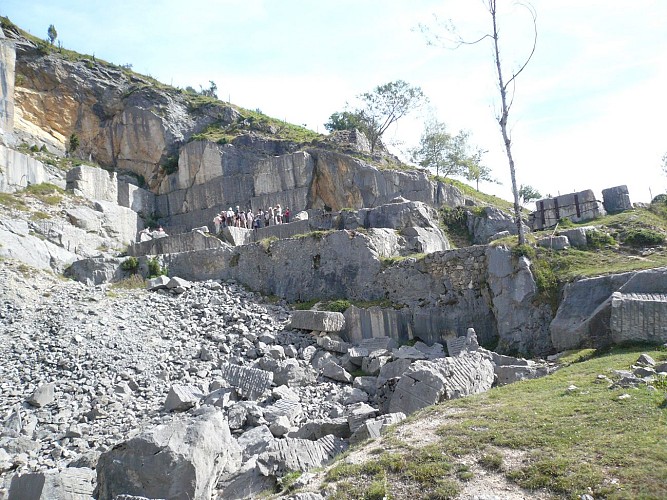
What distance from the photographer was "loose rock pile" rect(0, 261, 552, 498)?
892 centimetres

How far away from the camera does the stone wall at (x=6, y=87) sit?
111 ft

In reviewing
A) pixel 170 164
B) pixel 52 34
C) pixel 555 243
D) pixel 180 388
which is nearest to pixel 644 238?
pixel 555 243

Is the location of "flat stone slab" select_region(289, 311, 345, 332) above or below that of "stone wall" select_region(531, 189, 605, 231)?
below

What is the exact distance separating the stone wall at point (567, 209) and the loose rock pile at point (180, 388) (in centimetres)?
899

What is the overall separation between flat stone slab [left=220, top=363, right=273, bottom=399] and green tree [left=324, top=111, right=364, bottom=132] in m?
28.6

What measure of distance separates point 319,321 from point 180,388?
5.57 m

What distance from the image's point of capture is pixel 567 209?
2295 centimetres

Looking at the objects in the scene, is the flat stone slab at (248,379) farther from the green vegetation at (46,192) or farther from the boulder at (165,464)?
the green vegetation at (46,192)

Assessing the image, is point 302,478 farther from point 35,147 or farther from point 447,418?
point 35,147

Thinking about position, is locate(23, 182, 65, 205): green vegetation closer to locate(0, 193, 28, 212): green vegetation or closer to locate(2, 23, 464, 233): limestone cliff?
locate(0, 193, 28, 212): green vegetation

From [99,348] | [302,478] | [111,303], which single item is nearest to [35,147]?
[111,303]

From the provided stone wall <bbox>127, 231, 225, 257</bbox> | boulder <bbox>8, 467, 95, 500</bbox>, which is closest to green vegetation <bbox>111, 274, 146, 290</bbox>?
stone wall <bbox>127, 231, 225, 257</bbox>

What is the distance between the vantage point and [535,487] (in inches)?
266

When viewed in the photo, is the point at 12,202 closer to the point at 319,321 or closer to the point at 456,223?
the point at 319,321
